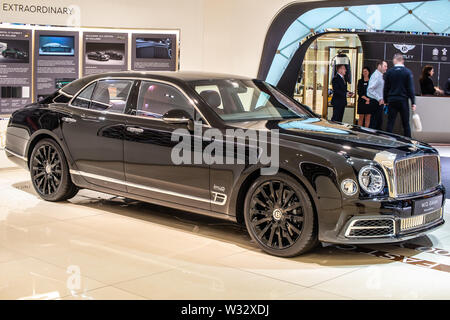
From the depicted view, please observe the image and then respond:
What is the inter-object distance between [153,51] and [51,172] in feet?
12.9

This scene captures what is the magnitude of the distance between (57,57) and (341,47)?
26.4 feet

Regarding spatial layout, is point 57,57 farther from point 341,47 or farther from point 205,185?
point 341,47

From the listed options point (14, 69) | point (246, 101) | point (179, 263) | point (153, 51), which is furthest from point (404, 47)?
point (179, 263)

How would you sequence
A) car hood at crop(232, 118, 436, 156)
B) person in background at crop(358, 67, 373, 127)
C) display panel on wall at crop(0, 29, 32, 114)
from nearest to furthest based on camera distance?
car hood at crop(232, 118, 436, 156) < display panel on wall at crop(0, 29, 32, 114) < person in background at crop(358, 67, 373, 127)

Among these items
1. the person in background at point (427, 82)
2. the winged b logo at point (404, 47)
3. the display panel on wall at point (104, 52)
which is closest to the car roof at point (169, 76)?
the display panel on wall at point (104, 52)

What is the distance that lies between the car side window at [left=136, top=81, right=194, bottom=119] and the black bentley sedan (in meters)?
0.01

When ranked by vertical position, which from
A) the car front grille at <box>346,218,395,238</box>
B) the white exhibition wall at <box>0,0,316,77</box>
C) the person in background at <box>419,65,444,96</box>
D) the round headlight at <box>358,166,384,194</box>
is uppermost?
the white exhibition wall at <box>0,0,316,77</box>

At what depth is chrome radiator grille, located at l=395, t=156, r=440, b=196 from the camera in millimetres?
5391

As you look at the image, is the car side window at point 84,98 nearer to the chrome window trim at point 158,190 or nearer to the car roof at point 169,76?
the car roof at point 169,76

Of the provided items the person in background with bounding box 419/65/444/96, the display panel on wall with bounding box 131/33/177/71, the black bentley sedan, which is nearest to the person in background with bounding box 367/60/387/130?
the person in background with bounding box 419/65/444/96

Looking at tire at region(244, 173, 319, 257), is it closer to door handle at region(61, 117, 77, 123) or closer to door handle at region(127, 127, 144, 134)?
door handle at region(127, 127, 144, 134)

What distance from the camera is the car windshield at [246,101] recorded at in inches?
247

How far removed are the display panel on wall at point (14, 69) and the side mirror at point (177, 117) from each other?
172 inches
